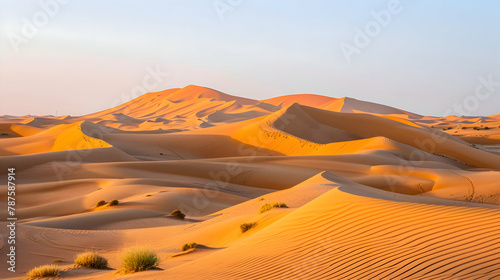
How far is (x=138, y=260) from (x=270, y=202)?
8.64 m

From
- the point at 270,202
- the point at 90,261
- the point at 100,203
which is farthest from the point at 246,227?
the point at 100,203

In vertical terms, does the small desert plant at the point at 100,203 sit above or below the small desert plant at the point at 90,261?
above

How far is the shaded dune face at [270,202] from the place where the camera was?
713 cm

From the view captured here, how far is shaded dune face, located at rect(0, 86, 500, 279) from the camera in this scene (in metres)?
7.13

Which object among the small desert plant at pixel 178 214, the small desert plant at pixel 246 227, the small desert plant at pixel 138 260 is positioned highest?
the small desert plant at pixel 178 214

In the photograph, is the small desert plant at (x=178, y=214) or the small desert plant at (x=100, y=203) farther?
the small desert plant at (x=100, y=203)

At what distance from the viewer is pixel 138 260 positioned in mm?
8883

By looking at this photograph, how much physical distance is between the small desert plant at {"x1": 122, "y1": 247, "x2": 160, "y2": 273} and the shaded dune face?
0.36 meters

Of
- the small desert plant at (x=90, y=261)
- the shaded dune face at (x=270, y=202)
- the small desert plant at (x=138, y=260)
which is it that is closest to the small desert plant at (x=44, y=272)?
the shaded dune face at (x=270, y=202)

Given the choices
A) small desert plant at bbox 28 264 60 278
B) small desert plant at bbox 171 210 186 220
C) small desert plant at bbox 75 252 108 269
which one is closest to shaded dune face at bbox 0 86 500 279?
Result: small desert plant at bbox 171 210 186 220

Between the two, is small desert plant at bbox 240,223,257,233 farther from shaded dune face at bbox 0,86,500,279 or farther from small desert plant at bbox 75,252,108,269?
small desert plant at bbox 75,252,108,269

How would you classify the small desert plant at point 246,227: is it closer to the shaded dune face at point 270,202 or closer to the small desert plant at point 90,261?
the shaded dune face at point 270,202

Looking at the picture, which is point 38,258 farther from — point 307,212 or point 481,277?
point 481,277

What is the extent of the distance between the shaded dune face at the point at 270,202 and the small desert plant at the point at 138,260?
364mm
